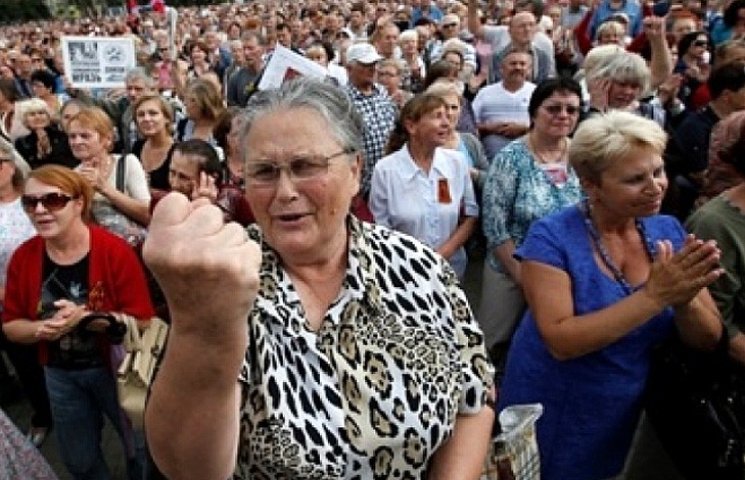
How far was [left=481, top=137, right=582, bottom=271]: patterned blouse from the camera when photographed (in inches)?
140

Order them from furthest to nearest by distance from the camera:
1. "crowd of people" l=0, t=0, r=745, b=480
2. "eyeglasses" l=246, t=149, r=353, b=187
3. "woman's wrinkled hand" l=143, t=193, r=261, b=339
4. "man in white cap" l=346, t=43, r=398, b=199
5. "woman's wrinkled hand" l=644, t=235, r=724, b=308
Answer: "man in white cap" l=346, t=43, r=398, b=199
"woman's wrinkled hand" l=644, t=235, r=724, b=308
"eyeglasses" l=246, t=149, r=353, b=187
"crowd of people" l=0, t=0, r=745, b=480
"woman's wrinkled hand" l=143, t=193, r=261, b=339

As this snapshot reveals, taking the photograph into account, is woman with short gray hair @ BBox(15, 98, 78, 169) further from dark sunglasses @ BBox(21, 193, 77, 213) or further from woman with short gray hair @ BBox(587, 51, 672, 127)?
woman with short gray hair @ BBox(587, 51, 672, 127)

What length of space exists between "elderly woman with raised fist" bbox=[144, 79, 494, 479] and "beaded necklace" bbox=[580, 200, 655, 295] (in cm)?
73

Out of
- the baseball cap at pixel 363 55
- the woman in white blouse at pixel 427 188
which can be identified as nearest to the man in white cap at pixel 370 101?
the baseball cap at pixel 363 55

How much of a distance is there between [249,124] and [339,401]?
611mm

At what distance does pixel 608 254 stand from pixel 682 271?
0.97 feet

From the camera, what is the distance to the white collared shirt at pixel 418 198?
3.88 metres

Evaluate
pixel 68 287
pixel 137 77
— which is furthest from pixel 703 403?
pixel 137 77

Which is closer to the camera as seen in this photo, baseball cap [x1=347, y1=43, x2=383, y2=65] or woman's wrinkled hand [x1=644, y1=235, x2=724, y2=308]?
woman's wrinkled hand [x1=644, y1=235, x2=724, y2=308]

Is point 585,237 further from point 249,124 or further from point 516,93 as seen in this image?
point 516,93

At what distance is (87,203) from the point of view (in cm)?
310

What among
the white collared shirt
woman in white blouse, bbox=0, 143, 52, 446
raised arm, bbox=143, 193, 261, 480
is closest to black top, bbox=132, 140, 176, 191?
woman in white blouse, bbox=0, 143, 52, 446

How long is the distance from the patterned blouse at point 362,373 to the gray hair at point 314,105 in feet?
0.75

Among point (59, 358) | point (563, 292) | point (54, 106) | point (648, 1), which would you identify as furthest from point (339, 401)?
point (648, 1)
